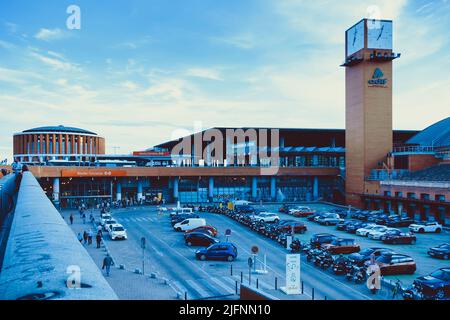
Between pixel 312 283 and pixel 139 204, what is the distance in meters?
48.6

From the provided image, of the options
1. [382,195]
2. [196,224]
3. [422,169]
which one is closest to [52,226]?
[196,224]

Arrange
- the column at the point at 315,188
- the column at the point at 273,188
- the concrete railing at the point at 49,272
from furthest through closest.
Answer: the column at the point at 315,188 → the column at the point at 273,188 → the concrete railing at the point at 49,272

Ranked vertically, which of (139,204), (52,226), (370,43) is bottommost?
(139,204)

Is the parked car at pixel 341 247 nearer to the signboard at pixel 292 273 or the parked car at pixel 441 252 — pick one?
the parked car at pixel 441 252

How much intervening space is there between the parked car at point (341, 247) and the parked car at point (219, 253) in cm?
702

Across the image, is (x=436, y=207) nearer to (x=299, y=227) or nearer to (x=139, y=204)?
(x=299, y=227)

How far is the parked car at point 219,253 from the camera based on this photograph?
27.3 meters

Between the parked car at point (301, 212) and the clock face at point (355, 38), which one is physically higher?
the clock face at point (355, 38)

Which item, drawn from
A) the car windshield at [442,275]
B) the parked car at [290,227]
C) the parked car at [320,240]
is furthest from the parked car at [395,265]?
the parked car at [290,227]

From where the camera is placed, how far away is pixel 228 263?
26750 millimetres

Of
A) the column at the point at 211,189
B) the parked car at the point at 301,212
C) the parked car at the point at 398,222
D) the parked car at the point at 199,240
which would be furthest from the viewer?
the column at the point at 211,189

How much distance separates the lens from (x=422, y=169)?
57594 mm

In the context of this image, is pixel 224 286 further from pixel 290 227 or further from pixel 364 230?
pixel 364 230

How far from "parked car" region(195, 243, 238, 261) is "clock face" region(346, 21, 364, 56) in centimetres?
4428
